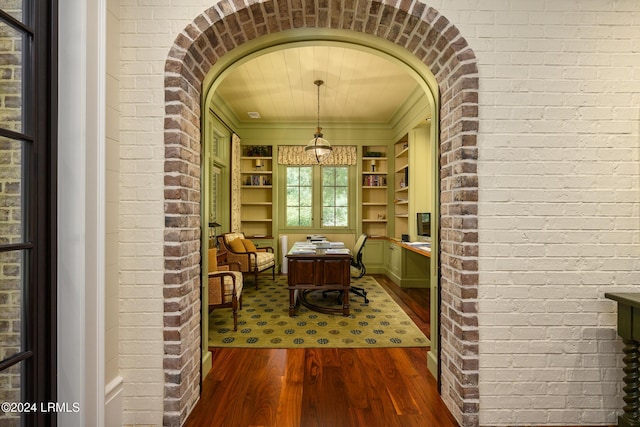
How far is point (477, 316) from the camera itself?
1855mm

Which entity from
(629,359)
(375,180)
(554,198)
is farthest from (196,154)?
(375,180)

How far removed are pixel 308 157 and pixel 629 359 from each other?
5294 millimetres

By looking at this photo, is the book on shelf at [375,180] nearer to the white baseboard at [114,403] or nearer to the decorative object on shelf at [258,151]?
the decorative object on shelf at [258,151]

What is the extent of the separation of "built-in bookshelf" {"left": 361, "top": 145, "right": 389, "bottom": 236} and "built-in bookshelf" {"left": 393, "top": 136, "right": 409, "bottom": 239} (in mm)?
187

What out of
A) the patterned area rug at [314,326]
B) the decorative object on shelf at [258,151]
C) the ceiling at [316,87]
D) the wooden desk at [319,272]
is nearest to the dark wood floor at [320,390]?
the patterned area rug at [314,326]

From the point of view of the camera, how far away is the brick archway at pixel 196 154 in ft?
5.96

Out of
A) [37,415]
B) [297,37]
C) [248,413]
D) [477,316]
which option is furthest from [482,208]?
[37,415]

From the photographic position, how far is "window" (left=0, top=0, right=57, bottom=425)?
129 centimetres

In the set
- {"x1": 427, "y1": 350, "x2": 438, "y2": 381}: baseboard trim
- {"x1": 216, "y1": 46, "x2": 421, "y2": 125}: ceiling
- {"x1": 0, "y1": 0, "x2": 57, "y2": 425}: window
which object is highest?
{"x1": 216, "y1": 46, "x2": 421, "y2": 125}: ceiling

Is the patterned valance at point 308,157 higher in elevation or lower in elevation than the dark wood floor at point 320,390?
higher

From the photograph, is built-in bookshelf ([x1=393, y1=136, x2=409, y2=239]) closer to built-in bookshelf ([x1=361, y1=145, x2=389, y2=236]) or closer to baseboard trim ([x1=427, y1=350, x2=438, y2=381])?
built-in bookshelf ([x1=361, y1=145, x2=389, y2=236])

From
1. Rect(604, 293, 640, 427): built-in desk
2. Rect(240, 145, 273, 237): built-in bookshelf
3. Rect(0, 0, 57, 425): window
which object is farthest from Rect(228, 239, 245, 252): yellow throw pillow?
Rect(604, 293, 640, 427): built-in desk

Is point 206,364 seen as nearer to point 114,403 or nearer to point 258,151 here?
point 114,403

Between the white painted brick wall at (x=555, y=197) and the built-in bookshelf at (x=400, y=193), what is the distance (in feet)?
13.0
